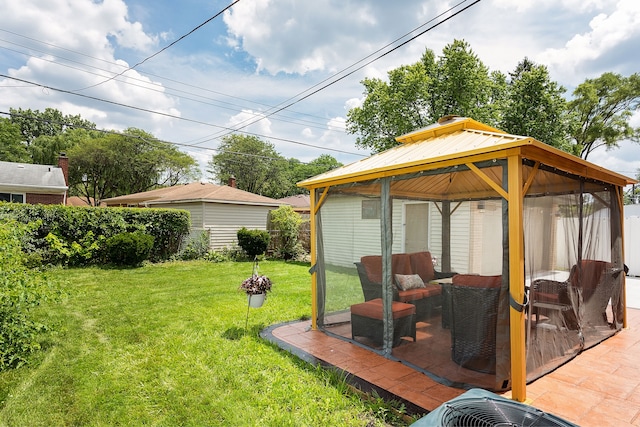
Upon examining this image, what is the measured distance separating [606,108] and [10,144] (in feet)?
138

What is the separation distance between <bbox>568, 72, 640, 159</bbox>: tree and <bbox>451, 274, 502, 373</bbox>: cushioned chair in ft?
71.5

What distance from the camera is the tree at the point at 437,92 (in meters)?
16.0

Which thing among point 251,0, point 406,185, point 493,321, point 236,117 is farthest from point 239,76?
point 493,321

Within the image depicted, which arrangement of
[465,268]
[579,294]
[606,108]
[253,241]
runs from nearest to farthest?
[579,294] → [465,268] → [253,241] → [606,108]

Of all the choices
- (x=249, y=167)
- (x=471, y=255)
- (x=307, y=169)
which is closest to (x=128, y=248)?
(x=471, y=255)

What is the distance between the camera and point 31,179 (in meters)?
16.6

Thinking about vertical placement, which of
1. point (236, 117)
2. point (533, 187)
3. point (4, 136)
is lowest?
point (533, 187)

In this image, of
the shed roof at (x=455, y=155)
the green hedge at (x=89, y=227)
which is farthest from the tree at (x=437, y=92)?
the shed roof at (x=455, y=155)

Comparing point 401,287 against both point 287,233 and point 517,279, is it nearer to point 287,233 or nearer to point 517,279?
point 517,279

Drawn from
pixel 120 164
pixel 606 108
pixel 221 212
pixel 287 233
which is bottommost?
pixel 287 233

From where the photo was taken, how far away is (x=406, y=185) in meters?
4.83

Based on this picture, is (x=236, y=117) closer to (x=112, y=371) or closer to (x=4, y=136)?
(x=112, y=371)

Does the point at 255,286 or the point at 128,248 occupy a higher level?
the point at 128,248

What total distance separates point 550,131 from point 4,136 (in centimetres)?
3679
